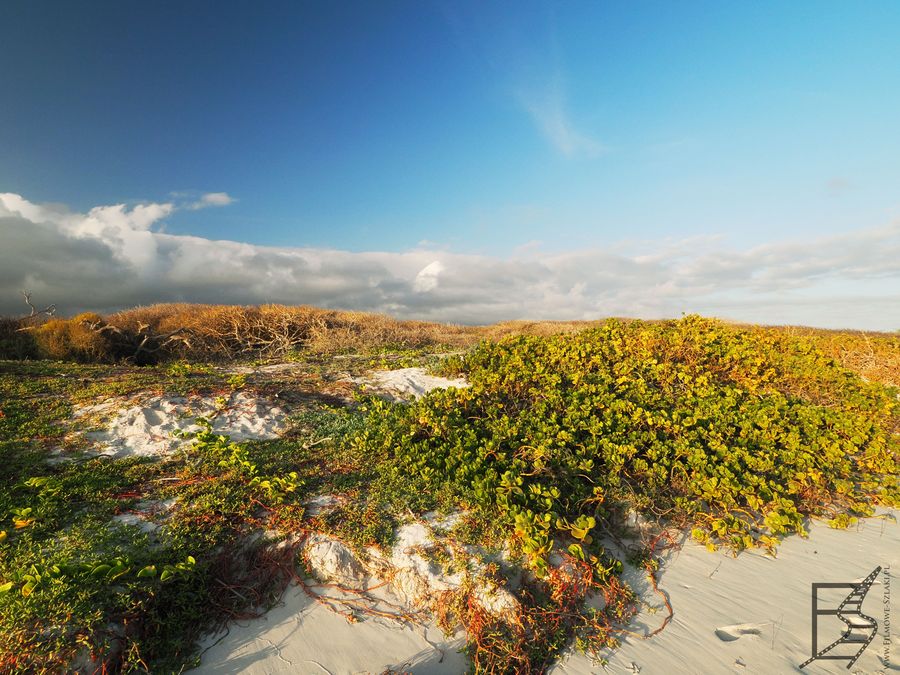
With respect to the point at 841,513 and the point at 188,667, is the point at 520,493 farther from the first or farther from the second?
the point at 841,513

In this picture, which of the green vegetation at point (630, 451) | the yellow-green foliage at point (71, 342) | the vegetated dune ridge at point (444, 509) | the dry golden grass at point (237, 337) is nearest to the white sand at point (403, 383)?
the vegetated dune ridge at point (444, 509)

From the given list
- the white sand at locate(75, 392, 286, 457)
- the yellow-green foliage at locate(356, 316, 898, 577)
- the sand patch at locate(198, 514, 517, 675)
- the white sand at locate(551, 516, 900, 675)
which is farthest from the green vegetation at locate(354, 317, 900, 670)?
the white sand at locate(75, 392, 286, 457)

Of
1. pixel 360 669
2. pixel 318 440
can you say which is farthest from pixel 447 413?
pixel 360 669

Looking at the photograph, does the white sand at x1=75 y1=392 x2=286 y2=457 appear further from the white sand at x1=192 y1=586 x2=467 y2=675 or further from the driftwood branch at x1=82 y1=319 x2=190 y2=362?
the driftwood branch at x1=82 y1=319 x2=190 y2=362

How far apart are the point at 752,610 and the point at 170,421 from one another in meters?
6.60

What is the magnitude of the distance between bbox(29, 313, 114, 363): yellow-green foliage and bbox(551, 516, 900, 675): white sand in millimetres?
13746

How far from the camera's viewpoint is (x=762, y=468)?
479 cm

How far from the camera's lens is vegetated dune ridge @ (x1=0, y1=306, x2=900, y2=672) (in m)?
2.85

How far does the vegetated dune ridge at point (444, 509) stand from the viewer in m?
2.85

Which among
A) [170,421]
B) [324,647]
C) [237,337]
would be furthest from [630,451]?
[237,337]

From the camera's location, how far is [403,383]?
8.21m

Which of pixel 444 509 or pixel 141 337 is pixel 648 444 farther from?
pixel 141 337

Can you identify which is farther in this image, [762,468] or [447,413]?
[447,413]

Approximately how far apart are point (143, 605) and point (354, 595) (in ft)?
4.52
